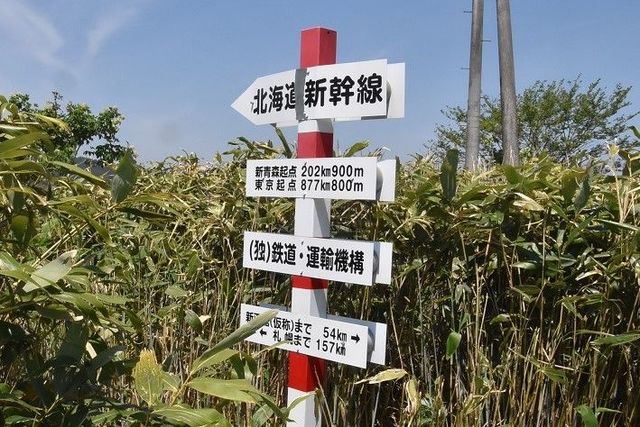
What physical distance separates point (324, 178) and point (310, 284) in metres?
0.31

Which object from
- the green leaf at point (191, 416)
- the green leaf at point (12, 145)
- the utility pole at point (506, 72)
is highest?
the utility pole at point (506, 72)

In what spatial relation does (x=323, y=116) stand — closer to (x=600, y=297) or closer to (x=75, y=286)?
(x=600, y=297)

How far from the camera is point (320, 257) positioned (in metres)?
2.20

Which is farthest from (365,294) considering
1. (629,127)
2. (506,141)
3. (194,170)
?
(506,141)

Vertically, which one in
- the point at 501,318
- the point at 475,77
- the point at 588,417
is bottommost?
the point at 588,417

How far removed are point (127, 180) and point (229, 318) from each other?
1.23 meters

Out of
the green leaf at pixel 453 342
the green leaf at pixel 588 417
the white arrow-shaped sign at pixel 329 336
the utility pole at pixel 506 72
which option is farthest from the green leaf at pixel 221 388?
the utility pole at pixel 506 72

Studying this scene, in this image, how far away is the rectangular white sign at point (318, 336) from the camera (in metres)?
2.09

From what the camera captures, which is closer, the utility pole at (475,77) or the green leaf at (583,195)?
the green leaf at (583,195)

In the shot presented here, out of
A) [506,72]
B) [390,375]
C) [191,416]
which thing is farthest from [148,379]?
[506,72]

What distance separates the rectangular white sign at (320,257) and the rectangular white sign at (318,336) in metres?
0.13

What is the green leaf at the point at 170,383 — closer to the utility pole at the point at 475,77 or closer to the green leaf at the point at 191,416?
the green leaf at the point at 191,416

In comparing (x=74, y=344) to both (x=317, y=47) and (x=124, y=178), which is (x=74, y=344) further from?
(x=317, y=47)

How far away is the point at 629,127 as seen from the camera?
2104 millimetres
